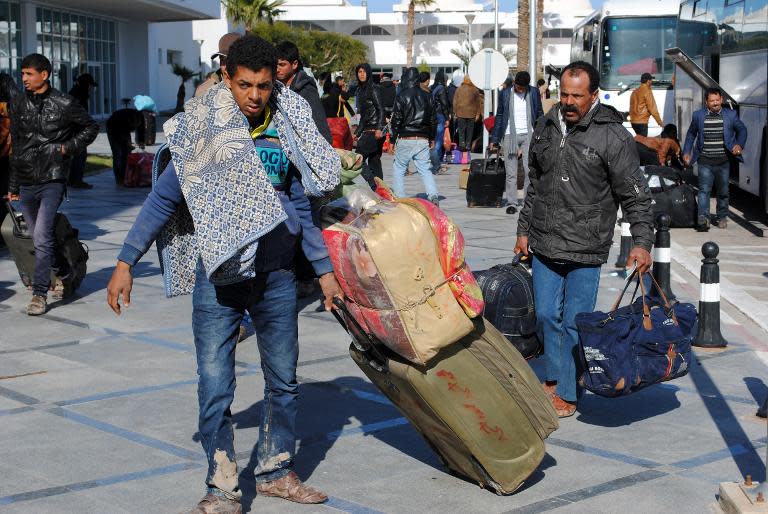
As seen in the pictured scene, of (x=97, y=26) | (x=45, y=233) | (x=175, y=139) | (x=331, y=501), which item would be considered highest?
(x=97, y=26)

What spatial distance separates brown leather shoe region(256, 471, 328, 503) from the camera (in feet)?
15.7

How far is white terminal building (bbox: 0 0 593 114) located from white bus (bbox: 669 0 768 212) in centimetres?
2239

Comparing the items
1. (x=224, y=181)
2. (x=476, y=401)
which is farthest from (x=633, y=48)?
(x=224, y=181)

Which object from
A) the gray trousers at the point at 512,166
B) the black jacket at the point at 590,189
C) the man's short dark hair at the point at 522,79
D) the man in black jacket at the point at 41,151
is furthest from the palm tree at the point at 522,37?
the black jacket at the point at 590,189

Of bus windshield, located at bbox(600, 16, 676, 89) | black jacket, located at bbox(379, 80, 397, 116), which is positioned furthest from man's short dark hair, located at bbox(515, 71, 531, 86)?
bus windshield, located at bbox(600, 16, 676, 89)

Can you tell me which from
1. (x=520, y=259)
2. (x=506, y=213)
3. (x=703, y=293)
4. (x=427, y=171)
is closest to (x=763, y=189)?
(x=506, y=213)

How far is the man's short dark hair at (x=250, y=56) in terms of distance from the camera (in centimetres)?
436

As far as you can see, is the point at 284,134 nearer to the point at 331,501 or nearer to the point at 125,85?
Answer: the point at 331,501

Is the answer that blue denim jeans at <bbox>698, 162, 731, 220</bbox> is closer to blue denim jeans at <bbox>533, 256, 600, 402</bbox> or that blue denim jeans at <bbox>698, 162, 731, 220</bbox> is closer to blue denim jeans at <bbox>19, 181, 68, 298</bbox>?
blue denim jeans at <bbox>19, 181, 68, 298</bbox>

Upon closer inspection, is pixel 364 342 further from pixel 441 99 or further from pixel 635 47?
pixel 635 47

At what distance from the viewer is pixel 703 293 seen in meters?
8.08

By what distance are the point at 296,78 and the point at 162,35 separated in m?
52.3

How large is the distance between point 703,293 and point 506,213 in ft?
25.8

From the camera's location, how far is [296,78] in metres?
8.74
